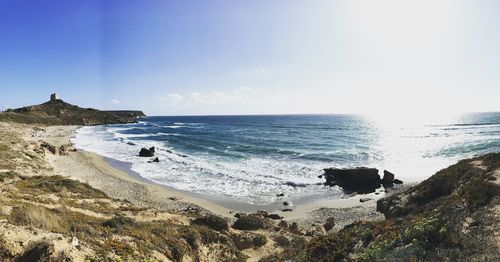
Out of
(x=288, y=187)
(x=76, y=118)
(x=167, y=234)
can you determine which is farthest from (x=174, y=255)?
(x=76, y=118)

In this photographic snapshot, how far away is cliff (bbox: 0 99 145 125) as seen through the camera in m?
122

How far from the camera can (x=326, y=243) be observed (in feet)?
37.0

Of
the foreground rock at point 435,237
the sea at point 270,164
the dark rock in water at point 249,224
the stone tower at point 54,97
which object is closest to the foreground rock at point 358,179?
the sea at point 270,164

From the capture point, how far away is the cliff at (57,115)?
121500 mm

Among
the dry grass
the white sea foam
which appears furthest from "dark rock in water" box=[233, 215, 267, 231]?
the dry grass

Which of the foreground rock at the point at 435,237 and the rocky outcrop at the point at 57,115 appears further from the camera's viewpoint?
the rocky outcrop at the point at 57,115

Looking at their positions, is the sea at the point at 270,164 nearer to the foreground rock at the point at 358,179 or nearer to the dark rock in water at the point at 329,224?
the foreground rock at the point at 358,179

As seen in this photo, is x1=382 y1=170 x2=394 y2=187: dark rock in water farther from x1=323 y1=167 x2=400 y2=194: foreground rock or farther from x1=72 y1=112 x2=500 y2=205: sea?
x1=72 y1=112 x2=500 y2=205: sea

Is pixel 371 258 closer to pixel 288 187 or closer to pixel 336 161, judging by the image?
pixel 288 187

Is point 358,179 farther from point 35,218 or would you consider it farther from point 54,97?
point 54,97

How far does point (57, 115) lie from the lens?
148m

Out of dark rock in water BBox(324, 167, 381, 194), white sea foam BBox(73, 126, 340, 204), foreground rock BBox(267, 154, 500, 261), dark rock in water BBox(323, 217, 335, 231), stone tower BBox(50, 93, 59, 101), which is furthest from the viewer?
stone tower BBox(50, 93, 59, 101)

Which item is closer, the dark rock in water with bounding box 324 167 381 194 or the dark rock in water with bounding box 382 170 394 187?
the dark rock in water with bounding box 324 167 381 194

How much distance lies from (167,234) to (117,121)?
17084 cm
